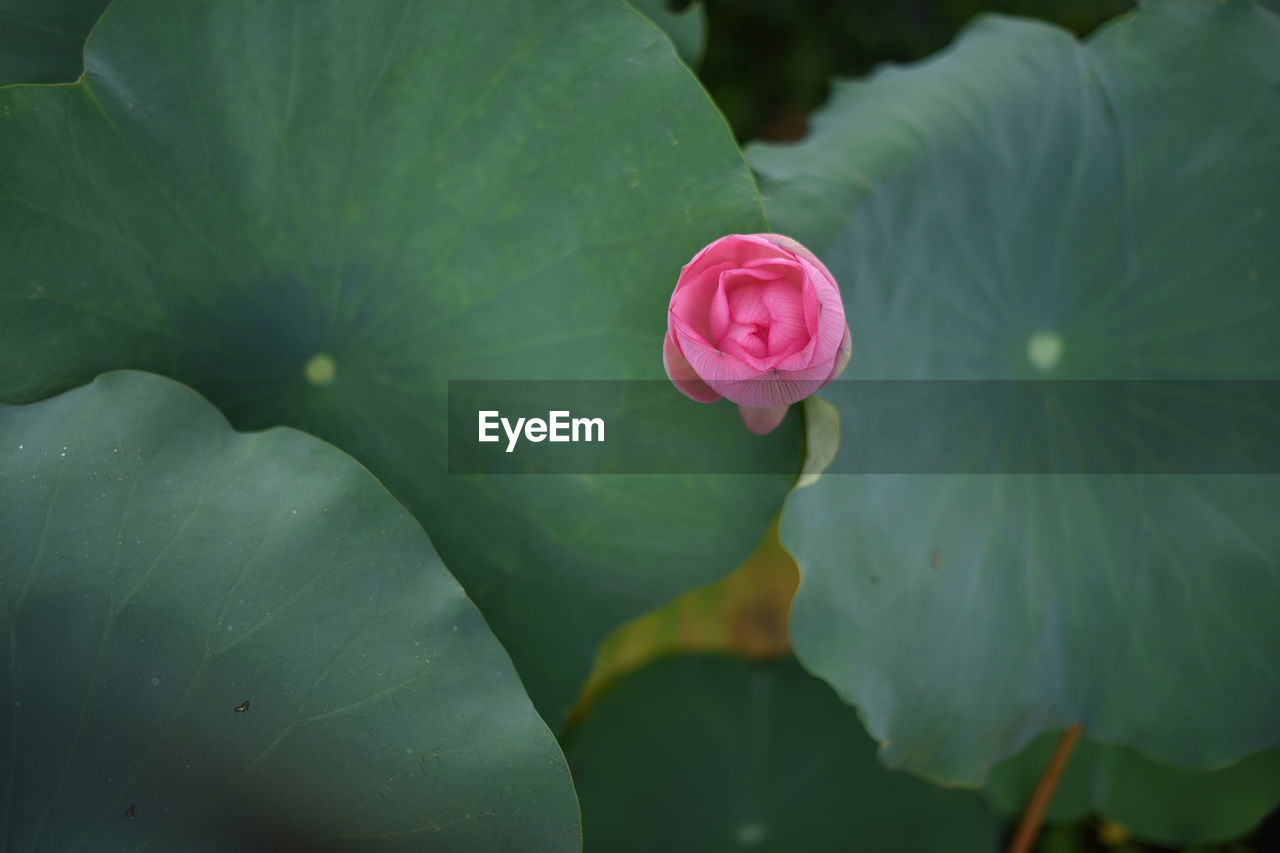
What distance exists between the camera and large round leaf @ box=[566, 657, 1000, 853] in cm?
124

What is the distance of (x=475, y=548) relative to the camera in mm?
919

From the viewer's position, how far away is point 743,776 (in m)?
1.27

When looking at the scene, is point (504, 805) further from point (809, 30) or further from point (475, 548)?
point (809, 30)

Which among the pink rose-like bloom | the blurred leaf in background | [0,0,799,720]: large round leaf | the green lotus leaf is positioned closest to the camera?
the pink rose-like bloom

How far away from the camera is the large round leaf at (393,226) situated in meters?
0.80

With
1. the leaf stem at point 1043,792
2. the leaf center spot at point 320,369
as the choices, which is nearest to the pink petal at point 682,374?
the leaf center spot at point 320,369

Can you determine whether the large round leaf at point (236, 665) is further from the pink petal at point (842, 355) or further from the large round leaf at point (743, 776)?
the large round leaf at point (743, 776)

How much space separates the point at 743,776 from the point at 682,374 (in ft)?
2.43

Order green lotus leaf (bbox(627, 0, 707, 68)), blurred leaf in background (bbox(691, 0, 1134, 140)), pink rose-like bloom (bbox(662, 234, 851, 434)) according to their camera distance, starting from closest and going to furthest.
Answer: pink rose-like bloom (bbox(662, 234, 851, 434))
green lotus leaf (bbox(627, 0, 707, 68))
blurred leaf in background (bbox(691, 0, 1134, 140))

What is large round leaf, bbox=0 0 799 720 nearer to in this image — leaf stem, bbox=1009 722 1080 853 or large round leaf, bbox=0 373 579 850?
large round leaf, bbox=0 373 579 850

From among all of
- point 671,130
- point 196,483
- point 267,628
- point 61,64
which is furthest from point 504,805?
point 61,64

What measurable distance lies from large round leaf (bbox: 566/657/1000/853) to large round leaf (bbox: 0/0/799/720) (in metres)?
0.48

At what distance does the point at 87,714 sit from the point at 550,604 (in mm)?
410

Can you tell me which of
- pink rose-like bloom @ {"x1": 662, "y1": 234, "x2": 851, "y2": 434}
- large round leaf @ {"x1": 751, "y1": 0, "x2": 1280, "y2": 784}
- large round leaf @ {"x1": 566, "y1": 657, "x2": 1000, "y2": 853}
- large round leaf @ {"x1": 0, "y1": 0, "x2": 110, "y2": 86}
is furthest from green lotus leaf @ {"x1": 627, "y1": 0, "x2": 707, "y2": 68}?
large round leaf @ {"x1": 566, "y1": 657, "x2": 1000, "y2": 853}
